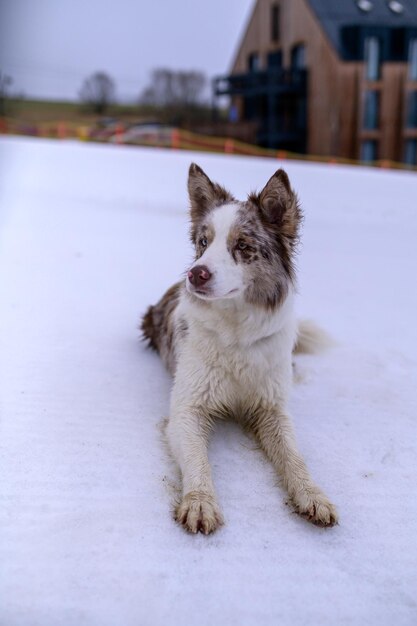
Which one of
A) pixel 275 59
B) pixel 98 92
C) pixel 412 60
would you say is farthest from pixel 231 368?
pixel 275 59

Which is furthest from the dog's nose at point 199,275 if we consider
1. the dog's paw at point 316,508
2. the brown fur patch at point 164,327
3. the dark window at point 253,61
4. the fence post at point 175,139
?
the dark window at point 253,61

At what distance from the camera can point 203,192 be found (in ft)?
8.75

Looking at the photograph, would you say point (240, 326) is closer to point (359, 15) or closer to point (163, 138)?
point (163, 138)

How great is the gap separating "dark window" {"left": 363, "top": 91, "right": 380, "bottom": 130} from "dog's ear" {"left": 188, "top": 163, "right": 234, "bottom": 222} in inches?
629

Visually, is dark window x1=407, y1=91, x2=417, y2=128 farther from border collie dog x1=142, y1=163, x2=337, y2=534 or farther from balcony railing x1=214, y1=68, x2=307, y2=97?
border collie dog x1=142, y1=163, x2=337, y2=534

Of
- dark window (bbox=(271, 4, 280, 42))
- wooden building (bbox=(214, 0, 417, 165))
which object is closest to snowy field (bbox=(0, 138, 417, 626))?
wooden building (bbox=(214, 0, 417, 165))

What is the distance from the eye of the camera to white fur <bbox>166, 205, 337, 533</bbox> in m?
2.35

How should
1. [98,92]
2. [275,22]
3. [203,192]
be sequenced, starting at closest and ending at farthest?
[203,192] → [98,92] → [275,22]

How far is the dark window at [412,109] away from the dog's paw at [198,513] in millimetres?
17539

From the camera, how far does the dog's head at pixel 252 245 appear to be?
229 cm

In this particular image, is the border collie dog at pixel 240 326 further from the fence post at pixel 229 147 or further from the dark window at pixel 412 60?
the dark window at pixel 412 60

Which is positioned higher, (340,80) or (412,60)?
(412,60)

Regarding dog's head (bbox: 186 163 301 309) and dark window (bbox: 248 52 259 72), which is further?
dark window (bbox: 248 52 259 72)

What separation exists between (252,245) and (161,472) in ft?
3.51
